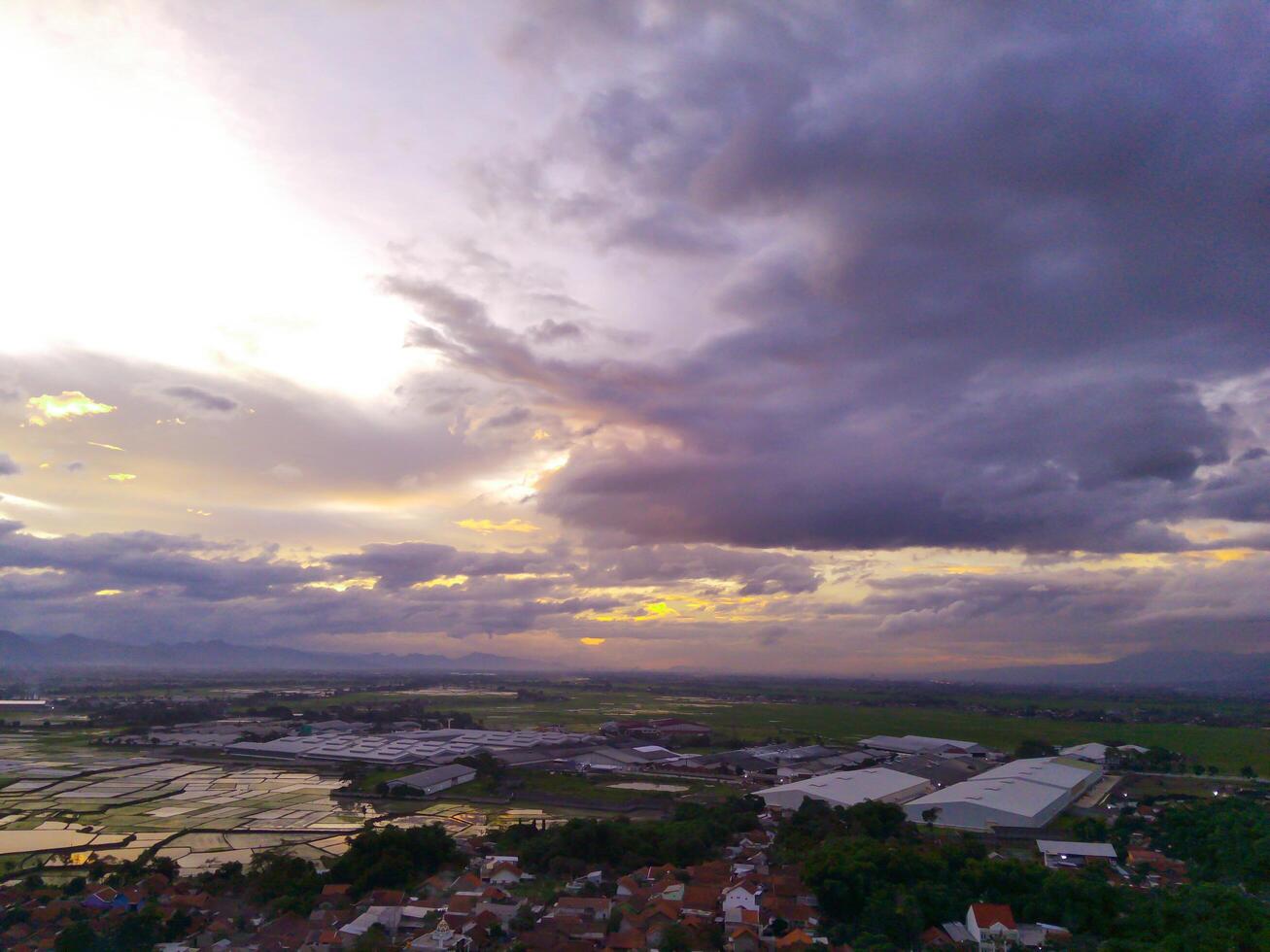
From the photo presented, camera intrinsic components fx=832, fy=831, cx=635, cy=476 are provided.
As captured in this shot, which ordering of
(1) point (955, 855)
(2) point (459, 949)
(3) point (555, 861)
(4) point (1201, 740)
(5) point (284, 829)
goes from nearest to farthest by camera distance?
1. (2) point (459, 949)
2. (1) point (955, 855)
3. (3) point (555, 861)
4. (5) point (284, 829)
5. (4) point (1201, 740)

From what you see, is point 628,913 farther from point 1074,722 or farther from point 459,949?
point 1074,722

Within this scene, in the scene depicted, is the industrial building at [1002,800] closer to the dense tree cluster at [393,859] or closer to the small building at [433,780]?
the dense tree cluster at [393,859]

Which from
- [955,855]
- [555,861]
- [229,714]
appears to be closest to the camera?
[955,855]

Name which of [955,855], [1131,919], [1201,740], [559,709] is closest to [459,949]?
[955,855]

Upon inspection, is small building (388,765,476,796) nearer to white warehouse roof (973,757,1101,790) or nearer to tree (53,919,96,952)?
tree (53,919,96,952)

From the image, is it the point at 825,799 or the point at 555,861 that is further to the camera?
the point at 825,799
